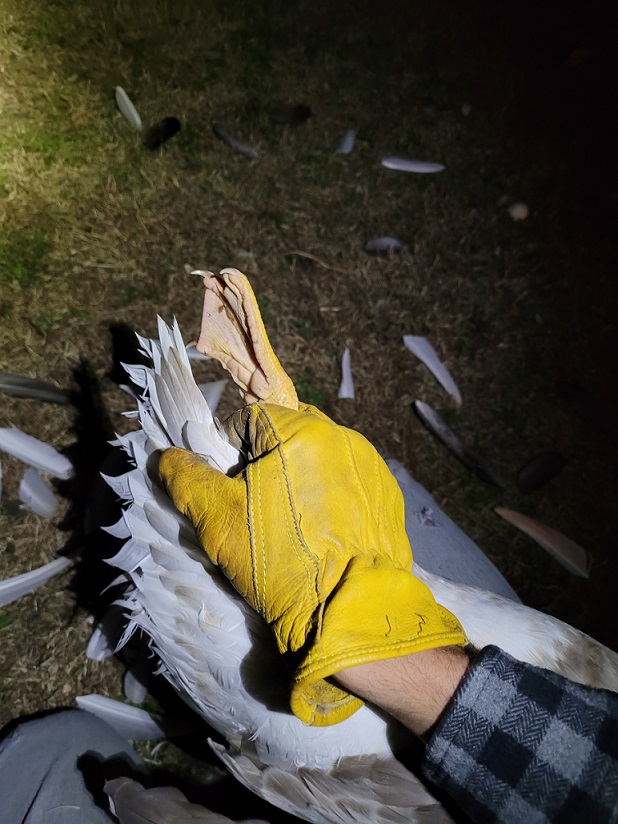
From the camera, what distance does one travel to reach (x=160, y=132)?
1686mm

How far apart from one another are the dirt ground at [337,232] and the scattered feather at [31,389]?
29mm

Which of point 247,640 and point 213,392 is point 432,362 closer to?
point 213,392

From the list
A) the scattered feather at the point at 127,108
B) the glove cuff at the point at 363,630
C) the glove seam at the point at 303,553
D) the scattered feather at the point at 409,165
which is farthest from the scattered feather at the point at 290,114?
the glove cuff at the point at 363,630

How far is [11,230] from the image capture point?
150 cm

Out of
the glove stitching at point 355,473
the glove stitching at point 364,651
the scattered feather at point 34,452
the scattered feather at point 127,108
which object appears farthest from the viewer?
the scattered feather at point 127,108

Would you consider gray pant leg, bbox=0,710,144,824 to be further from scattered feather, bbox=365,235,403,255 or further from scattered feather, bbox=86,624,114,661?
scattered feather, bbox=365,235,403,255

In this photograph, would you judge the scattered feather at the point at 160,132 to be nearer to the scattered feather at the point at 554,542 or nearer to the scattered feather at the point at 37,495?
the scattered feather at the point at 37,495

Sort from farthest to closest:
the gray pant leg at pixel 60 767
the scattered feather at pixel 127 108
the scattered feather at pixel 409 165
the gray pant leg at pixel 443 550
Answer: the scattered feather at pixel 409 165
the scattered feather at pixel 127 108
the gray pant leg at pixel 443 550
the gray pant leg at pixel 60 767

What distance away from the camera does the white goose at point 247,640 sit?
0.89 m

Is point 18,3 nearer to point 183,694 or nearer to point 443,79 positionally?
point 443,79

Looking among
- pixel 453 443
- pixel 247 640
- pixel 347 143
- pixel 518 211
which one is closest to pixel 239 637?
pixel 247 640

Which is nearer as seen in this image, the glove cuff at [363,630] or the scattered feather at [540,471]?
the glove cuff at [363,630]

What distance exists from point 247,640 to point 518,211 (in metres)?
1.68

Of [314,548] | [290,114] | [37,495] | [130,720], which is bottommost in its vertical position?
[130,720]
